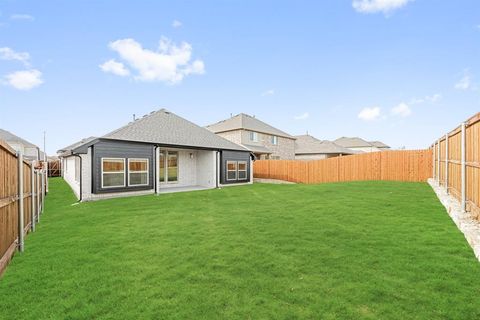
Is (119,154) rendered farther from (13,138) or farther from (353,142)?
(353,142)

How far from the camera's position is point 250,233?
6.25 meters

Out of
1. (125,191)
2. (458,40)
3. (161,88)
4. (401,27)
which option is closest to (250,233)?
A: (125,191)

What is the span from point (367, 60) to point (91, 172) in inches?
789

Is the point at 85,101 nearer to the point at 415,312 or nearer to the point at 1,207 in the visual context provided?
the point at 1,207

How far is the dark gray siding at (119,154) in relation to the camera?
13.9 metres

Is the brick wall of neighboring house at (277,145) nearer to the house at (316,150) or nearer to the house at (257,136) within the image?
the house at (257,136)

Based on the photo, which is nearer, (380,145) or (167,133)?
(167,133)

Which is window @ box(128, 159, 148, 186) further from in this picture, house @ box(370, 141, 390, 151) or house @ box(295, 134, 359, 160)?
house @ box(370, 141, 390, 151)

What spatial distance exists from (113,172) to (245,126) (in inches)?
828

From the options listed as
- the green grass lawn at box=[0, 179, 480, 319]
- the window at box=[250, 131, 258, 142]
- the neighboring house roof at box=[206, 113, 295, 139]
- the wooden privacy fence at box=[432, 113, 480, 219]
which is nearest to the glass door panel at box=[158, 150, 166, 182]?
the green grass lawn at box=[0, 179, 480, 319]

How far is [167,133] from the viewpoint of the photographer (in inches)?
731

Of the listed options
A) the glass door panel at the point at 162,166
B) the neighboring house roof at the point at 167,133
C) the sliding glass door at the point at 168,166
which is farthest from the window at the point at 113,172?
the glass door panel at the point at 162,166

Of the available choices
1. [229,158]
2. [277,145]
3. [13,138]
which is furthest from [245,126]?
[13,138]

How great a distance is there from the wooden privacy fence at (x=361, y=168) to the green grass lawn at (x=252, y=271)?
10.0 m
